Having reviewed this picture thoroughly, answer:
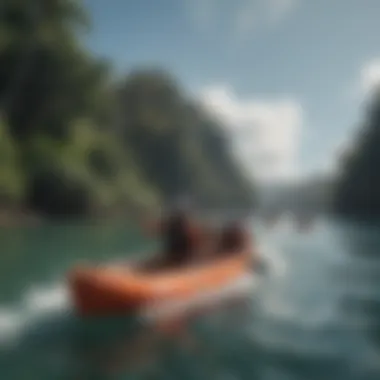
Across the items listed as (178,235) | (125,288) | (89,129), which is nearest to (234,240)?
(178,235)

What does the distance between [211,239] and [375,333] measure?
1049mm

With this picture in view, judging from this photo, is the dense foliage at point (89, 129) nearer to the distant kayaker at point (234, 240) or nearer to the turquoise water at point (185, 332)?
the turquoise water at point (185, 332)

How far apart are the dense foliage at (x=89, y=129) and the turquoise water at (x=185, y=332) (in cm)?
19

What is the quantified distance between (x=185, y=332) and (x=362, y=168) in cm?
104

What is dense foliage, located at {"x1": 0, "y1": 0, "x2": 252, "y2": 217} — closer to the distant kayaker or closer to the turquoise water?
the turquoise water

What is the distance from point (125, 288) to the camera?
104 inches

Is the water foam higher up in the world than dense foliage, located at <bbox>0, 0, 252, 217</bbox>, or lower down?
lower down

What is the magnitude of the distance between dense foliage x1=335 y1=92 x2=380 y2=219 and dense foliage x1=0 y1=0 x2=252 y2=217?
40 centimetres

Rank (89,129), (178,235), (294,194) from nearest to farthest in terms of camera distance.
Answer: (294,194) → (89,129) → (178,235)

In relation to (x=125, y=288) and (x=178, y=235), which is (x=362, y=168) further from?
(x=125, y=288)

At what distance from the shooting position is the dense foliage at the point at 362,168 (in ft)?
7.48

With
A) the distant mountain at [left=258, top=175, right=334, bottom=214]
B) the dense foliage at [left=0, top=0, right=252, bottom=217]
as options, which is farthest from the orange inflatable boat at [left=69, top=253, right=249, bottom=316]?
the distant mountain at [left=258, top=175, right=334, bottom=214]

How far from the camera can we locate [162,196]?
2342 mm

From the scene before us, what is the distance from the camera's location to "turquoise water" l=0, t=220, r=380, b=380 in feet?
7.47
